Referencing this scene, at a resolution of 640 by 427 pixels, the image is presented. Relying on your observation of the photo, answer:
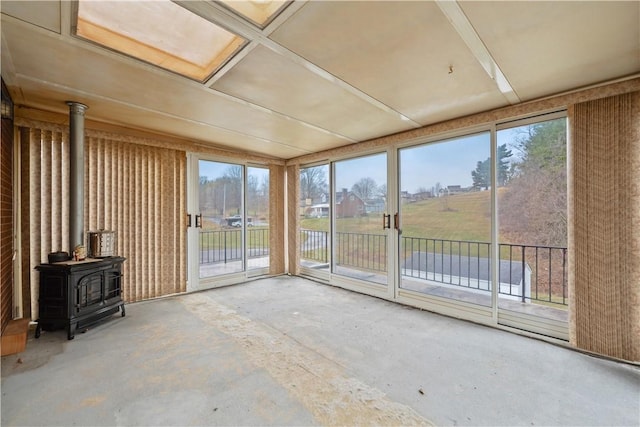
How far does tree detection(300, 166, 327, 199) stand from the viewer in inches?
195

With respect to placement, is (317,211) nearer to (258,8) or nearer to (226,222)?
(226,222)

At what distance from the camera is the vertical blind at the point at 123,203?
2.92 meters

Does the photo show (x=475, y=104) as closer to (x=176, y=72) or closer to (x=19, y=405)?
(x=176, y=72)

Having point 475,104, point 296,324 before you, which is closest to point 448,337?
point 296,324

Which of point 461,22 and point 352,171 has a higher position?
point 461,22

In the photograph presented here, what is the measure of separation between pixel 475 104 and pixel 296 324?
2872 mm

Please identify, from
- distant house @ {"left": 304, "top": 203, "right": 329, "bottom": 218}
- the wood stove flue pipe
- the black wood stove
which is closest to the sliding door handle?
distant house @ {"left": 304, "top": 203, "right": 329, "bottom": 218}

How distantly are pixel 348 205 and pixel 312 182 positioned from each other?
35.0 inches

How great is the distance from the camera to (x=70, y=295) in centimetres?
258

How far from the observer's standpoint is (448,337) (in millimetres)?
2652

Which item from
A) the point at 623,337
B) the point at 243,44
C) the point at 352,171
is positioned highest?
the point at 243,44

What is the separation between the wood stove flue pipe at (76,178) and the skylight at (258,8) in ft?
7.66

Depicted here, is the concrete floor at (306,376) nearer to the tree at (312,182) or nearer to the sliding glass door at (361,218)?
the sliding glass door at (361,218)

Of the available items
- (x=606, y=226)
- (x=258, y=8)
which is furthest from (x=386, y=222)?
(x=258, y=8)
